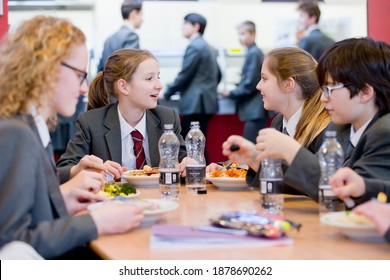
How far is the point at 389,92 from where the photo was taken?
7.74 feet

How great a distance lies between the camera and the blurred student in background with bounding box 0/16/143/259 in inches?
70.9

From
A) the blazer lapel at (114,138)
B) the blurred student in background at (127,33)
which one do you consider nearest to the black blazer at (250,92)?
the blurred student in background at (127,33)

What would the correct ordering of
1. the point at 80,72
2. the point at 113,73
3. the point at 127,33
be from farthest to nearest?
the point at 127,33 < the point at 113,73 < the point at 80,72

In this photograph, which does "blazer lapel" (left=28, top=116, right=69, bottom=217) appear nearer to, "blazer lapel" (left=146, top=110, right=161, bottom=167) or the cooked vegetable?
the cooked vegetable

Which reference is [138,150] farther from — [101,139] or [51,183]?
[51,183]

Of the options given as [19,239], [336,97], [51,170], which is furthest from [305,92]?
[19,239]

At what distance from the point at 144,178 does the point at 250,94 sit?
15.6 feet

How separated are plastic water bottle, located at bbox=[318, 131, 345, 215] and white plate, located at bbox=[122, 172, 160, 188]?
866mm

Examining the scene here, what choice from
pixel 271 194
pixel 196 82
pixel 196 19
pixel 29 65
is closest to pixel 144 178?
pixel 271 194

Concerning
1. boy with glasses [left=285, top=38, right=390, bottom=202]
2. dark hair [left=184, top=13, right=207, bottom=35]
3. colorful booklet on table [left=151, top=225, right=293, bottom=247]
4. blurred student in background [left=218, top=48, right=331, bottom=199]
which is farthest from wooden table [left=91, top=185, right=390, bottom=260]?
dark hair [left=184, top=13, right=207, bottom=35]

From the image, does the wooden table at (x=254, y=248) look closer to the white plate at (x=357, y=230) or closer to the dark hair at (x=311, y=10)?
the white plate at (x=357, y=230)

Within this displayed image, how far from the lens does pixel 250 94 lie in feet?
24.7

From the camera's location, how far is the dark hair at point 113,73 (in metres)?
3.60

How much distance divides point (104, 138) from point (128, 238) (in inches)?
59.6
